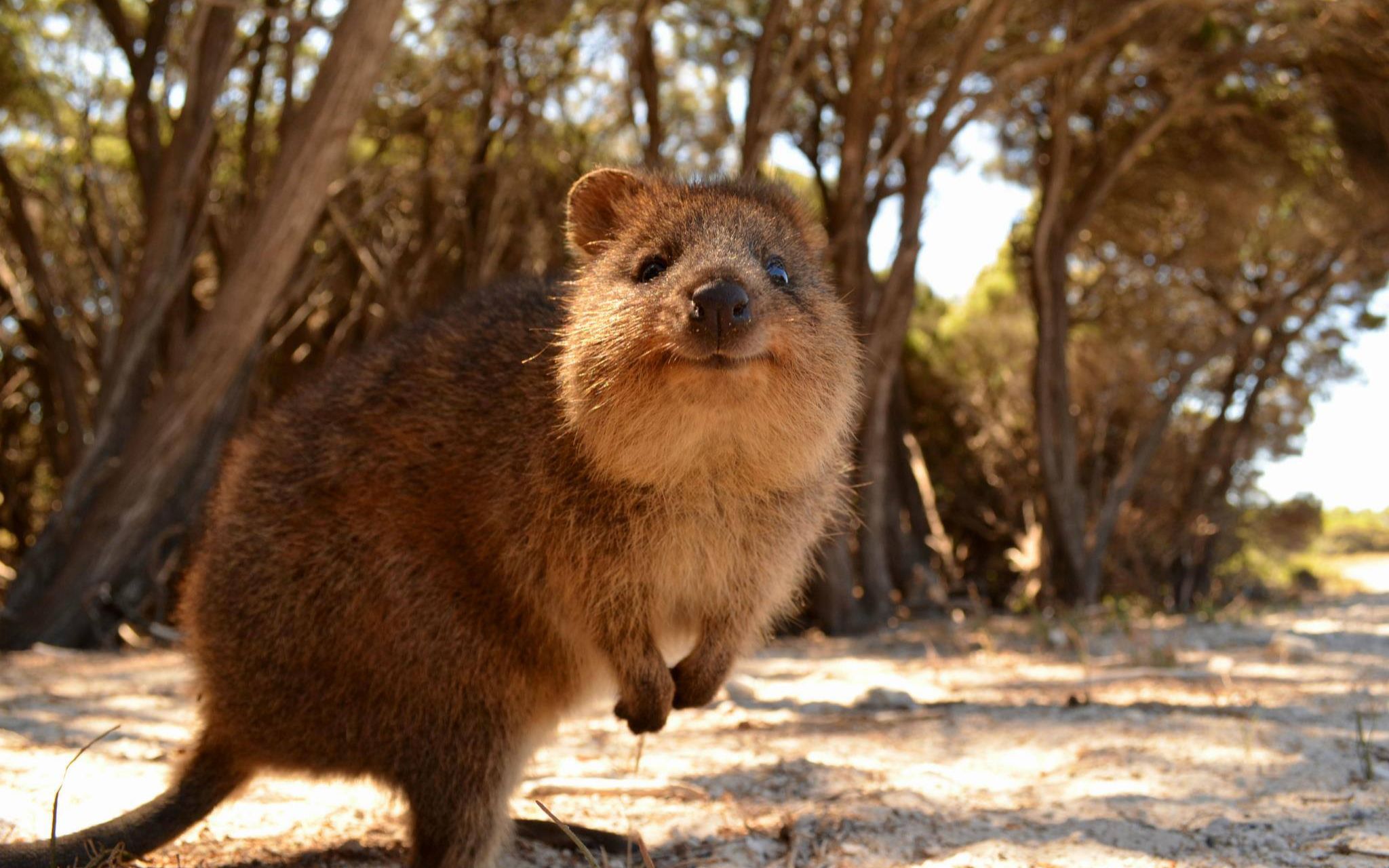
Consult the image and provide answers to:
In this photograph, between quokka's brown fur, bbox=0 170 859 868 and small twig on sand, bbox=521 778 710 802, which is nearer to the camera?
quokka's brown fur, bbox=0 170 859 868

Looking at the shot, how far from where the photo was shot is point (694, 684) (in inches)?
119

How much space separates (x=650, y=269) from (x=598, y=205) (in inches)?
20.5

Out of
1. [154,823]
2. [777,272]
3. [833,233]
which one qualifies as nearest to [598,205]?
[777,272]

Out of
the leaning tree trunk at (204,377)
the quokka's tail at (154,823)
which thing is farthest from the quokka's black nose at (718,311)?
the leaning tree trunk at (204,377)

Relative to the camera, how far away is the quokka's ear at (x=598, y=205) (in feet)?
10.3

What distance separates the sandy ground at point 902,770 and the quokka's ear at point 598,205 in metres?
1.70

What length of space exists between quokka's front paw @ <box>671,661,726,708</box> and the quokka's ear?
1259mm

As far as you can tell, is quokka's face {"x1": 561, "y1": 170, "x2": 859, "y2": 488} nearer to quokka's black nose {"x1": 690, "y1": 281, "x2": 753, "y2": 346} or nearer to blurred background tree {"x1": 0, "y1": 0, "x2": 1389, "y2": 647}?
quokka's black nose {"x1": 690, "y1": 281, "x2": 753, "y2": 346}

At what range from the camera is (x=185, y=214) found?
702 centimetres

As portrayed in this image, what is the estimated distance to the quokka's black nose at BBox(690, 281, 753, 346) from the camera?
2.33 m

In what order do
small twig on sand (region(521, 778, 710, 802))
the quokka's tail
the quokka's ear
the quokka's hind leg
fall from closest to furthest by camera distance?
the quokka's tail < the quokka's hind leg < the quokka's ear < small twig on sand (region(521, 778, 710, 802))

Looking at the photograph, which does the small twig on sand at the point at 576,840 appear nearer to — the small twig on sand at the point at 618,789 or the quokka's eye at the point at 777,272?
the small twig on sand at the point at 618,789

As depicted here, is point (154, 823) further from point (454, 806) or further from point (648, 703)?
point (648, 703)

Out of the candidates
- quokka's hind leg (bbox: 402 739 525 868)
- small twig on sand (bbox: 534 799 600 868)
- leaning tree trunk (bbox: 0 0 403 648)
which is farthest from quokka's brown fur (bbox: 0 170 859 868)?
leaning tree trunk (bbox: 0 0 403 648)
